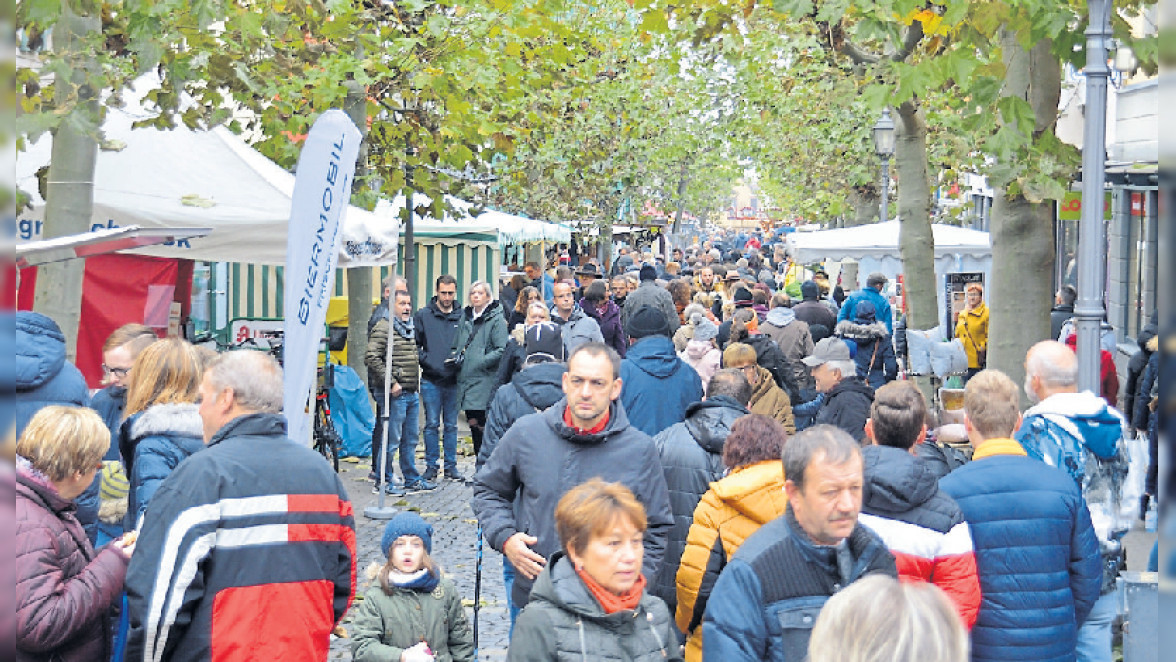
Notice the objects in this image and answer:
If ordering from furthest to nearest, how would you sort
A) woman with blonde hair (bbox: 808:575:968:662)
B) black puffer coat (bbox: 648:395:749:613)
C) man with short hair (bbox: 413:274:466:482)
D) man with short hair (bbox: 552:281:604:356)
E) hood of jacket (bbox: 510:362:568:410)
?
man with short hair (bbox: 413:274:466:482), man with short hair (bbox: 552:281:604:356), hood of jacket (bbox: 510:362:568:410), black puffer coat (bbox: 648:395:749:613), woman with blonde hair (bbox: 808:575:968:662)

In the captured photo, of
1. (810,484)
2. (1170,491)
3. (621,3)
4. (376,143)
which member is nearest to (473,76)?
(376,143)

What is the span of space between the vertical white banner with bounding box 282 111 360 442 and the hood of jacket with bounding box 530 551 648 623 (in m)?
2.97

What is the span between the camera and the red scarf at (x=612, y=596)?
3607 millimetres

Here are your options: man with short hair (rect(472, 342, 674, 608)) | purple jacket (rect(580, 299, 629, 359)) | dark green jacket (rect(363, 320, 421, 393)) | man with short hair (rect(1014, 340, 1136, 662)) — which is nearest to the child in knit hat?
man with short hair (rect(472, 342, 674, 608))

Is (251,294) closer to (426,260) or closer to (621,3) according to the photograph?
(426,260)

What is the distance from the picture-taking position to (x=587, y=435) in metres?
5.26

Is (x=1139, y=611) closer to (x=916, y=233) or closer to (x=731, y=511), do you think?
(x=731, y=511)

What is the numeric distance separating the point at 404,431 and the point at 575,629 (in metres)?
9.70

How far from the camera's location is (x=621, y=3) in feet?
110

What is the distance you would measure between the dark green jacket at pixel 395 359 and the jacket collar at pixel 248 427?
8136mm

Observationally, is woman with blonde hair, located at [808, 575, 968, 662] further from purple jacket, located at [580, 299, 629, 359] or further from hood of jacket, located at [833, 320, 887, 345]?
purple jacket, located at [580, 299, 629, 359]

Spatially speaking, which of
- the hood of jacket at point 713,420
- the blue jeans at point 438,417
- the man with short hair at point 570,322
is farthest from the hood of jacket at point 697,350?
the hood of jacket at point 713,420

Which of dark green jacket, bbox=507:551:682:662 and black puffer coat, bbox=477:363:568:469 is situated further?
black puffer coat, bbox=477:363:568:469

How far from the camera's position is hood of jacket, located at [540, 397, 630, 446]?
526 centimetres
